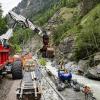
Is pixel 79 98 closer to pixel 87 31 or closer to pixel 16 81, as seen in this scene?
pixel 16 81

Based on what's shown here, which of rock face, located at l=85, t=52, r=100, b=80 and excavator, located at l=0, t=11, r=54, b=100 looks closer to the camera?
excavator, located at l=0, t=11, r=54, b=100

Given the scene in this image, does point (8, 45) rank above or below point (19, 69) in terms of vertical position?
above

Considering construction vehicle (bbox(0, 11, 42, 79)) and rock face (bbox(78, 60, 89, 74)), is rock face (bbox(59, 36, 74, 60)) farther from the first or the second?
construction vehicle (bbox(0, 11, 42, 79))

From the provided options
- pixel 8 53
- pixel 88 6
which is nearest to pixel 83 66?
pixel 8 53

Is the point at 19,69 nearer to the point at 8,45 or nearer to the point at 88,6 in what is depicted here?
the point at 8,45

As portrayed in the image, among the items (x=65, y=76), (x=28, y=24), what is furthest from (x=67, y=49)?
(x=65, y=76)

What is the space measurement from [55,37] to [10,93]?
74.0 meters

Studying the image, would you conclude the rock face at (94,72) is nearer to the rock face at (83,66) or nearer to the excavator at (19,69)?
the rock face at (83,66)

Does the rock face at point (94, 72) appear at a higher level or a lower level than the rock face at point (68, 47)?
lower

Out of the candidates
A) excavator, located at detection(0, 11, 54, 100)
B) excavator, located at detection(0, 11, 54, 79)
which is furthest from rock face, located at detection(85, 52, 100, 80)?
excavator, located at detection(0, 11, 54, 79)

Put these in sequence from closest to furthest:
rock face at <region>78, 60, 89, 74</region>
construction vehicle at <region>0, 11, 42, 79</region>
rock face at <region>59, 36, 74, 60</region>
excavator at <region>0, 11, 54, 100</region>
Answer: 1. excavator at <region>0, 11, 54, 100</region>
2. construction vehicle at <region>0, 11, 42, 79</region>
3. rock face at <region>78, 60, 89, 74</region>
4. rock face at <region>59, 36, 74, 60</region>

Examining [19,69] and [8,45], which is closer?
[19,69]

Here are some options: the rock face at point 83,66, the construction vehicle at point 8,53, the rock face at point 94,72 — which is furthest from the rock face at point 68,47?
the construction vehicle at point 8,53

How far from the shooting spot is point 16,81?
28141 millimetres
